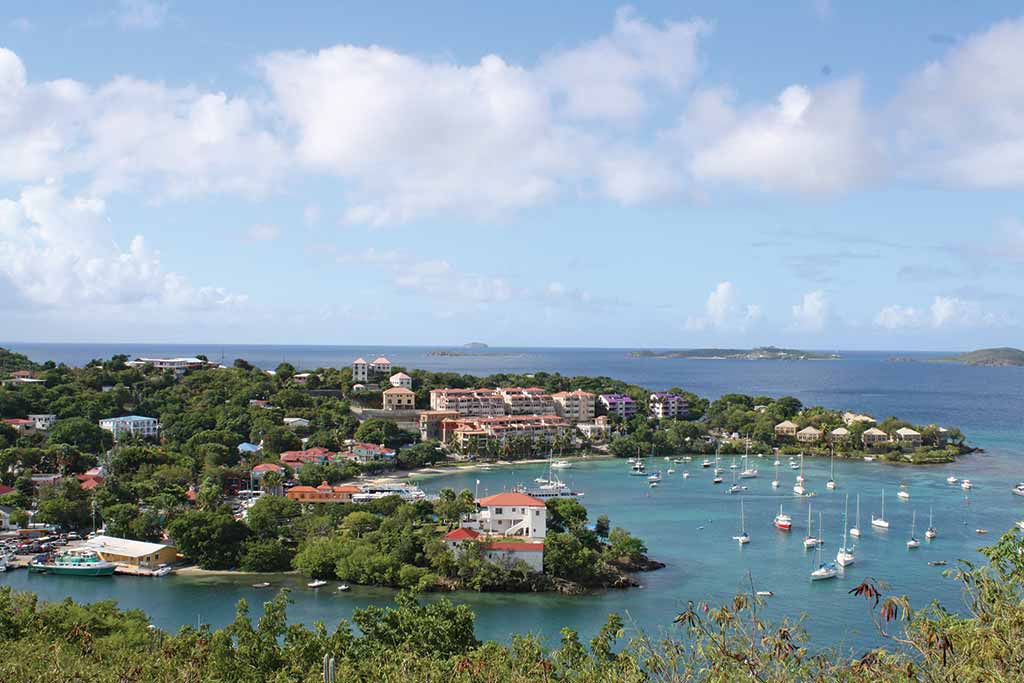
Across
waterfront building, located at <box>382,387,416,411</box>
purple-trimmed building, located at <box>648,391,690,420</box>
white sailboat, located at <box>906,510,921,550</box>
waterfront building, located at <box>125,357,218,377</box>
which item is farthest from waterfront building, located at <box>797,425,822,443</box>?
waterfront building, located at <box>125,357,218,377</box>

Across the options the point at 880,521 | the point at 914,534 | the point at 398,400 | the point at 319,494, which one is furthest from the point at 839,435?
the point at 319,494

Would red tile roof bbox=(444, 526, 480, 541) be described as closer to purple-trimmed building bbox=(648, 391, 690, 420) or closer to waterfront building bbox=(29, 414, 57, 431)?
waterfront building bbox=(29, 414, 57, 431)

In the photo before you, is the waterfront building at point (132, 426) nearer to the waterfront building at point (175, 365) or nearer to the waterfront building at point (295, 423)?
the waterfront building at point (295, 423)

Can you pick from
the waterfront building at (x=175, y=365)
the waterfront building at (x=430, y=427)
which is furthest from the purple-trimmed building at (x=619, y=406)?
the waterfront building at (x=175, y=365)

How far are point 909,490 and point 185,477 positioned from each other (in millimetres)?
23420

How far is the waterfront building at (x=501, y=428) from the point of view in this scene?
36938mm

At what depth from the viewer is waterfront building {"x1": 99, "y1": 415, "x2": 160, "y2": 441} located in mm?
31734

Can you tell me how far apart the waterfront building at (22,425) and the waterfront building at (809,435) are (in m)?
32.4

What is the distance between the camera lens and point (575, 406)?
1720 inches

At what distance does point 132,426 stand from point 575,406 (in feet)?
70.7

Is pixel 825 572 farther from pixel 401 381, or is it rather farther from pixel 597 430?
pixel 401 381

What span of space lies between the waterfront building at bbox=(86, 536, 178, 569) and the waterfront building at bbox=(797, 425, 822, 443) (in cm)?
2934

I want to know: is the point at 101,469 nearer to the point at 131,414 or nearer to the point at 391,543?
the point at 131,414

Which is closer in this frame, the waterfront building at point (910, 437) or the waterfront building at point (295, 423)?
the waterfront building at point (295, 423)
